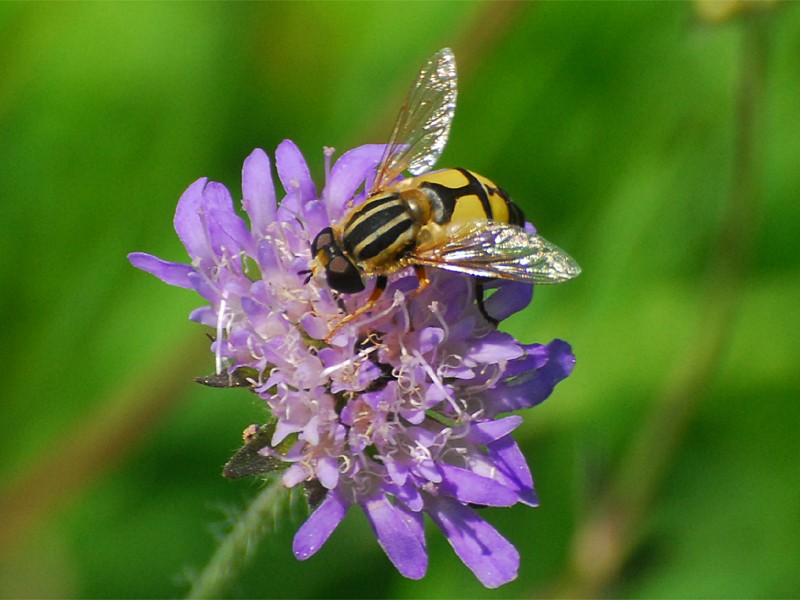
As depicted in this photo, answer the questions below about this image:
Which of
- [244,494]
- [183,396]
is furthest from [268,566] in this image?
[183,396]

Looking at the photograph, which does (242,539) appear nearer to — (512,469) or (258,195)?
(512,469)

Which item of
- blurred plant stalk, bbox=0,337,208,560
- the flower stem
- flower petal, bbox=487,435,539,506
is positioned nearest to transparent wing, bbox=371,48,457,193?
flower petal, bbox=487,435,539,506

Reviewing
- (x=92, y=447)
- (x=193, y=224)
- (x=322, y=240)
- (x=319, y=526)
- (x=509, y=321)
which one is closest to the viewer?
(x=319, y=526)

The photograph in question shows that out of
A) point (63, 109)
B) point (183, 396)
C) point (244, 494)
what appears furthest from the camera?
point (63, 109)

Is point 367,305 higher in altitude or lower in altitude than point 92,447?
higher

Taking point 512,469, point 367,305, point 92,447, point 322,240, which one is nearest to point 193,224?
point 322,240

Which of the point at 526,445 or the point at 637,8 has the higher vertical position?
the point at 637,8

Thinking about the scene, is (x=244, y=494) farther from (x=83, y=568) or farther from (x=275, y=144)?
(x=275, y=144)
